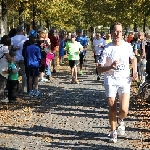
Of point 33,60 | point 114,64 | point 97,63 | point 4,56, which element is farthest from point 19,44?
point 114,64

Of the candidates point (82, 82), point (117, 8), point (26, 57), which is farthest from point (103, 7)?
point (26, 57)

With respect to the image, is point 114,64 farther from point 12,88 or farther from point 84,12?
point 84,12

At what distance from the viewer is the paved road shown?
8.01 metres

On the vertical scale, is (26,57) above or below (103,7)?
below

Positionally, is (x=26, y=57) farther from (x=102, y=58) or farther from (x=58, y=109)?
(x=102, y=58)

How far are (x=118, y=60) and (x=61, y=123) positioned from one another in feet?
8.67

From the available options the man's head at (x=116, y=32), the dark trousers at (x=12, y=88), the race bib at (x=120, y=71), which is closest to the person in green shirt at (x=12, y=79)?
the dark trousers at (x=12, y=88)

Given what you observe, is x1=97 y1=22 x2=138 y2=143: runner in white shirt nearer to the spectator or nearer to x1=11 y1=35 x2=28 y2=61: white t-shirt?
the spectator

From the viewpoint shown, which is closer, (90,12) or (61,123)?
(61,123)

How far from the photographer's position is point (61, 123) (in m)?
9.87

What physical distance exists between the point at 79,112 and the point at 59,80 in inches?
291

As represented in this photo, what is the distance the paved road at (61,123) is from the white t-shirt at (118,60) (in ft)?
3.66

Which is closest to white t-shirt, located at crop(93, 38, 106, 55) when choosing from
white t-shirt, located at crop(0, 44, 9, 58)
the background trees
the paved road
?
the paved road

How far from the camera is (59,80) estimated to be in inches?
728
